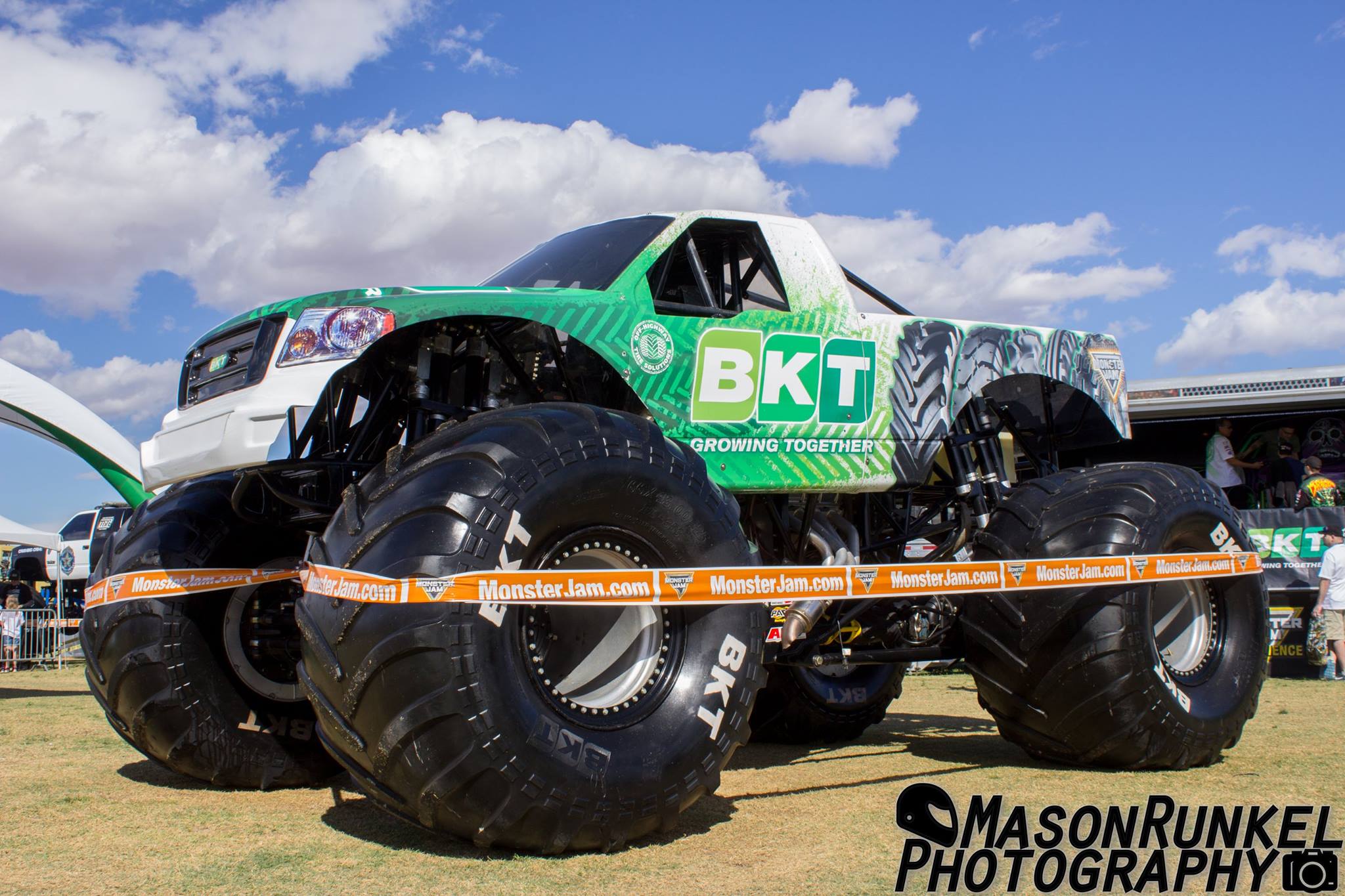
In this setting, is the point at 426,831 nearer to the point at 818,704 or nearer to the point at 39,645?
the point at 818,704

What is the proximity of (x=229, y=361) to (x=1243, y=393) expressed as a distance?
45.5ft

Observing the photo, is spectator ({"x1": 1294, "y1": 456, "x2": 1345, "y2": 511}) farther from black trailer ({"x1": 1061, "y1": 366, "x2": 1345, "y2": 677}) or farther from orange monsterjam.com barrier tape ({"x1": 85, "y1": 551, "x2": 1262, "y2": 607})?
orange monsterjam.com barrier tape ({"x1": 85, "y1": 551, "x2": 1262, "y2": 607})

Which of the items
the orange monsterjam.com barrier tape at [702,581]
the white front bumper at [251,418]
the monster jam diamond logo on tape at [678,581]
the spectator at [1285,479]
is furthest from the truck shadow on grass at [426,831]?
the spectator at [1285,479]

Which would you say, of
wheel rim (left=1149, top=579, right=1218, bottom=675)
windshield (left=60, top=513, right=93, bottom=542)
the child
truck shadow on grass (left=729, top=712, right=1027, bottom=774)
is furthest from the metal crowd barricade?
wheel rim (left=1149, top=579, right=1218, bottom=675)

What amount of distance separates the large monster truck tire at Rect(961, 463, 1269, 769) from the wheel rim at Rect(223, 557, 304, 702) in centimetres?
335

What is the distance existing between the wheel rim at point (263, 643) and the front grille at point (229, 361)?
3.44 feet

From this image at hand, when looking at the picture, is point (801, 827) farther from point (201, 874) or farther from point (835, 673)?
point (835, 673)

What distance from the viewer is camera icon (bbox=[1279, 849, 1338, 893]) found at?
3477mm

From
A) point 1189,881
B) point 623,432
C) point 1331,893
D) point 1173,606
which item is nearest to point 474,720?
point 623,432

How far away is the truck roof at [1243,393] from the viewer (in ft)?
48.1

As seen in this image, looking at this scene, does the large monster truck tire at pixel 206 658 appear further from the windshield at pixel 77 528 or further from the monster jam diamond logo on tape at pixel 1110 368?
the windshield at pixel 77 528

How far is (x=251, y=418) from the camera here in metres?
4.30

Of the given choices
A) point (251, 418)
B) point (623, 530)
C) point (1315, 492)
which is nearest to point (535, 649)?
point (623, 530)

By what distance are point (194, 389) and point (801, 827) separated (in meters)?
3.15
